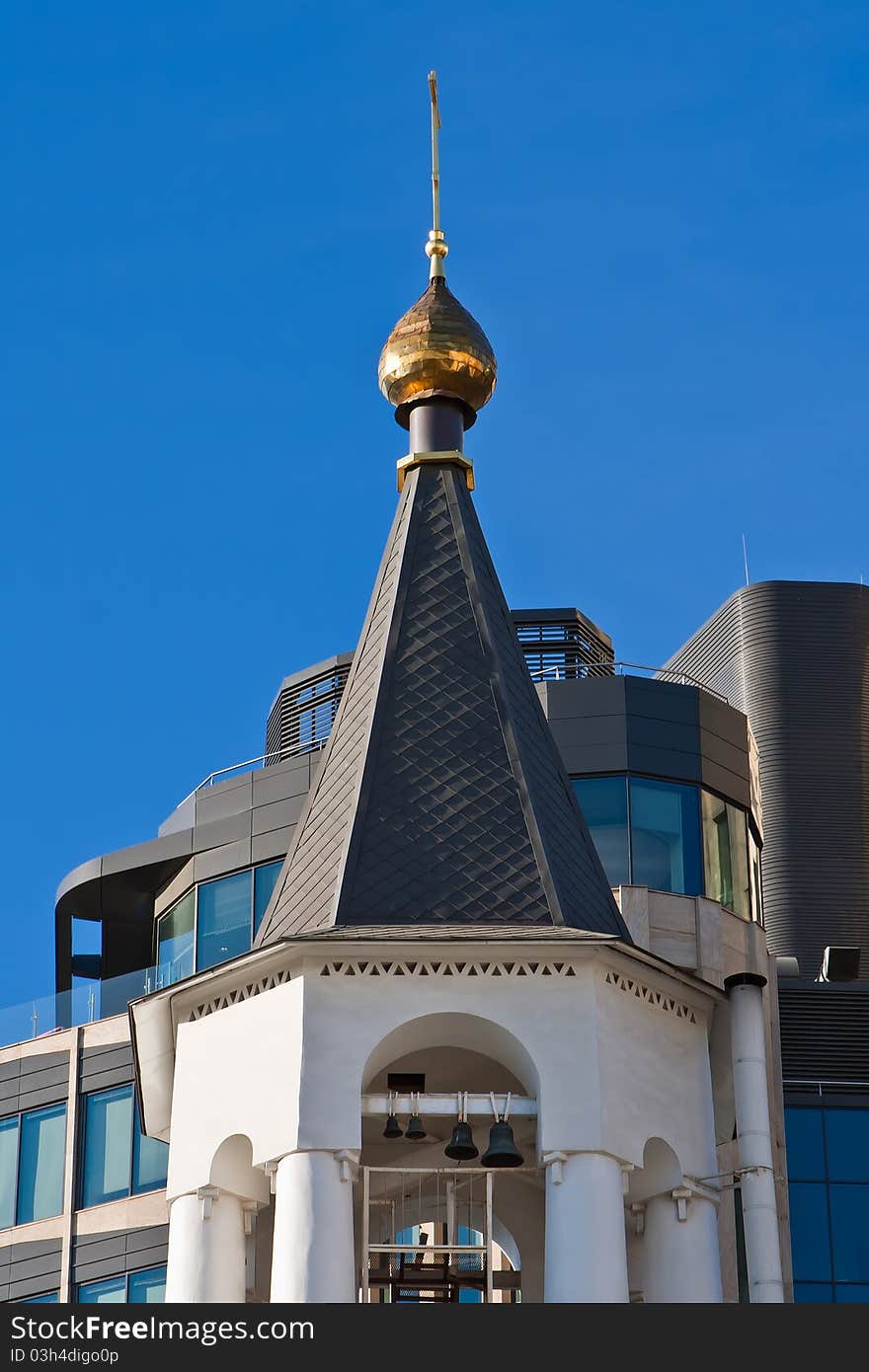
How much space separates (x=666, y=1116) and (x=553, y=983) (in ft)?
6.42

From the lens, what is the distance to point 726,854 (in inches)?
2169

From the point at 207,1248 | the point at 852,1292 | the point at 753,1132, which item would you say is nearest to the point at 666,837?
the point at 852,1292

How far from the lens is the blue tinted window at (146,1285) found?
54.2m

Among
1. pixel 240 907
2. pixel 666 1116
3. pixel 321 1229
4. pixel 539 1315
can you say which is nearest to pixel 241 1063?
pixel 321 1229

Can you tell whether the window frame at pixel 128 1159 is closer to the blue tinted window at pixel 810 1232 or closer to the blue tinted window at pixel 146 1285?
the blue tinted window at pixel 146 1285

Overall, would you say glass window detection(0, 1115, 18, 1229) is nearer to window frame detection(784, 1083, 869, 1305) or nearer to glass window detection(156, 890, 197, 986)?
glass window detection(156, 890, 197, 986)

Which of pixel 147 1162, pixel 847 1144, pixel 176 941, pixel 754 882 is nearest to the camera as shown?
pixel 847 1144

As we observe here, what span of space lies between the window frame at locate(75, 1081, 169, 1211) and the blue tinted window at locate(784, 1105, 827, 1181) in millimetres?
11161

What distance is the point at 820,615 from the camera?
73500 mm

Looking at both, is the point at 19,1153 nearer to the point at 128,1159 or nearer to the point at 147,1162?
the point at 128,1159

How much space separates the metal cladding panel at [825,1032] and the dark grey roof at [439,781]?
714 inches

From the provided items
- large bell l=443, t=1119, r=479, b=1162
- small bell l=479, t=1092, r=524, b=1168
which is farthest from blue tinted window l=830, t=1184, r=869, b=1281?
large bell l=443, t=1119, r=479, b=1162

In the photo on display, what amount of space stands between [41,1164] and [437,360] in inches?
930

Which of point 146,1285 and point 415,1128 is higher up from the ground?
point 146,1285
